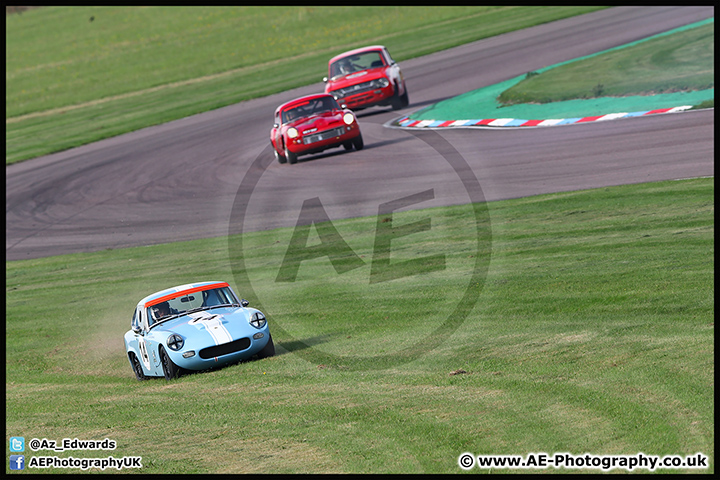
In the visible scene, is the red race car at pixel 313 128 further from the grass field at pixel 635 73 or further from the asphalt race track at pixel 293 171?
the grass field at pixel 635 73

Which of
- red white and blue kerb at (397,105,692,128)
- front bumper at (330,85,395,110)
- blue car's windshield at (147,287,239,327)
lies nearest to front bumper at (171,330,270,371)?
blue car's windshield at (147,287,239,327)

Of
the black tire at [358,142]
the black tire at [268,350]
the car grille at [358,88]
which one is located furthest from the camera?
the car grille at [358,88]

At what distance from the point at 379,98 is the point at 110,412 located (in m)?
19.9

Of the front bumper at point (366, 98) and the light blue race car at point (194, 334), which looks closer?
the light blue race car at point (194, 334)

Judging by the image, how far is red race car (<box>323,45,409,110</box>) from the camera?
27297 mm

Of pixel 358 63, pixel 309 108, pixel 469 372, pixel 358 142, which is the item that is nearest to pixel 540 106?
pixel 358 142

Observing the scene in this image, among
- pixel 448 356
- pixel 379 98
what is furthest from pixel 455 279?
pixel 379 98

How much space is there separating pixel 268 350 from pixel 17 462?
378cm

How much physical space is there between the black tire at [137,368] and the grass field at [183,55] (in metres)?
24.2

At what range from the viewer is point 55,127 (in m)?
39.3

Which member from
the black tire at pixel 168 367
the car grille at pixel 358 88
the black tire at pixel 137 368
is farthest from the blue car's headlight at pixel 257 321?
the car grille at pixel 358 88

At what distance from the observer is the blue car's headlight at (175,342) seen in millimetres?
10344

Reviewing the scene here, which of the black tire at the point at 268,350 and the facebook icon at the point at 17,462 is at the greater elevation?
the facebook icon at the point at 17,462

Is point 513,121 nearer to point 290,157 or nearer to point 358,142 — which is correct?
point 358,142
